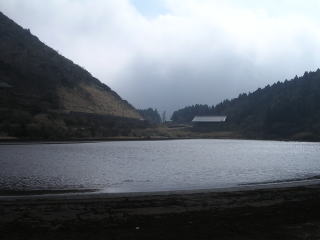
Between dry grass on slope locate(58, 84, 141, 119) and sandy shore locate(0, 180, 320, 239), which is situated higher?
dry grass on slope locate(58, 84, 141, 119)

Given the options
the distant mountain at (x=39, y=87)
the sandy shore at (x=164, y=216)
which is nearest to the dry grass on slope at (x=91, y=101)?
the distant mountain at (x=39, y=87)

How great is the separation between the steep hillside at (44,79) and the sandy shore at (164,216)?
331 feet

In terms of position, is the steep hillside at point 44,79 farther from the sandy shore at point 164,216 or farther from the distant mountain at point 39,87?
the sandy shore at point 164,216

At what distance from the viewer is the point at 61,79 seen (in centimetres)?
16575

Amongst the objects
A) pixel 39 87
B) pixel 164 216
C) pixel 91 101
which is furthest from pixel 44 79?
pixel 164 216

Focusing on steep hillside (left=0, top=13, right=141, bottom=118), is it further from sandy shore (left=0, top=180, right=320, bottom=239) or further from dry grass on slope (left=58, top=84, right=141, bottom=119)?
sandy shore (left=0, top=180, right=320, bottom=239)

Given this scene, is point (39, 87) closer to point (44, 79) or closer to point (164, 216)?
point (44, 79)

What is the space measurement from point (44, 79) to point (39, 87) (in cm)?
757

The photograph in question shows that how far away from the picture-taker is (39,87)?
15100 centimetres

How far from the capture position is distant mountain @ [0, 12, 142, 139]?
390ft

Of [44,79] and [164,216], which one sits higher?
[44,79]

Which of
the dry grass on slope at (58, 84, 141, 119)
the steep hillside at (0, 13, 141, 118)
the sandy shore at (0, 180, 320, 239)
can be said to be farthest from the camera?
the dry grass on slope at (58, 84, 141, 119)

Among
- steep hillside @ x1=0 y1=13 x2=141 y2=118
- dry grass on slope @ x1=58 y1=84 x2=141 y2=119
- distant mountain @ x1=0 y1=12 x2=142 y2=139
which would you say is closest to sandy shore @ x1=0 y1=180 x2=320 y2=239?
distant mountain @ x1=0 y1=12 x2=142 y2=139

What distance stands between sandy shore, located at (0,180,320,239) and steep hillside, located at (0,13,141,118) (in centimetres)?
10085
